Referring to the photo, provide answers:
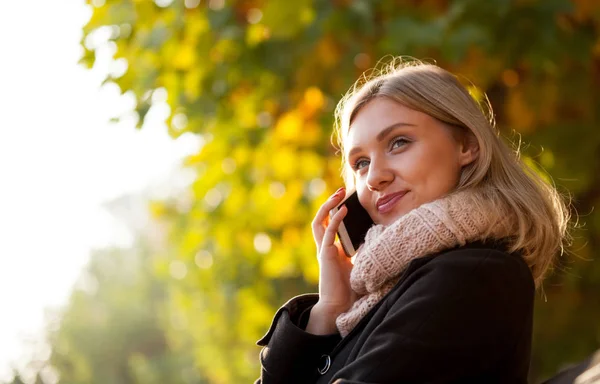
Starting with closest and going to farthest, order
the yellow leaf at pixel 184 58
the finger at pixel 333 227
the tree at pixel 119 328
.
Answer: the finger at pixel 333 227 → the yellow leaf at pixel 184 58 → the tree at pixel 119 328

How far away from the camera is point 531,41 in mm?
3725

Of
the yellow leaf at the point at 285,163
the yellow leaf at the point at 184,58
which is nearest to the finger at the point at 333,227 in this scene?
the yellow leaf at the point at 184,58

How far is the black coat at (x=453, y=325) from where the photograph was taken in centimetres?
173

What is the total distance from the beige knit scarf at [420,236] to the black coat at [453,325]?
32mm

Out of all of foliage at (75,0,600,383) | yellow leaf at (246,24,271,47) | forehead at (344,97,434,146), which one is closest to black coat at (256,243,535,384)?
forehead at (344,97,434,146)

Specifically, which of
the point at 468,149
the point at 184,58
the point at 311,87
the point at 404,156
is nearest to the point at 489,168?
the point at 468,149

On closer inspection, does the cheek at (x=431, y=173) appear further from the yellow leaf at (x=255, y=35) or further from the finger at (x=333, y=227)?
the yellow leaf at (x=255, y=35)

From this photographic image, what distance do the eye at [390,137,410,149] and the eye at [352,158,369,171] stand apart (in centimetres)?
10

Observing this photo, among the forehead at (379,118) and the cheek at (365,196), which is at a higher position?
the forehead at (379,118)

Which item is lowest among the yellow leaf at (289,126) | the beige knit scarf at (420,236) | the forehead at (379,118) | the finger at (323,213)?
the beige knit scarf at (420,236)

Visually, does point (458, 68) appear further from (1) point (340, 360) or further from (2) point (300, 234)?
(1) point (340, 360)

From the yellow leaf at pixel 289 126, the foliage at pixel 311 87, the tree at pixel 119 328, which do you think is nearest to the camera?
the foliage at pixel 311 87

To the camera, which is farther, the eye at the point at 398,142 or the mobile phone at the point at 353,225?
the mobile phone at the point at 353,225

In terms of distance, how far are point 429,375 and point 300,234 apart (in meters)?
3.45
